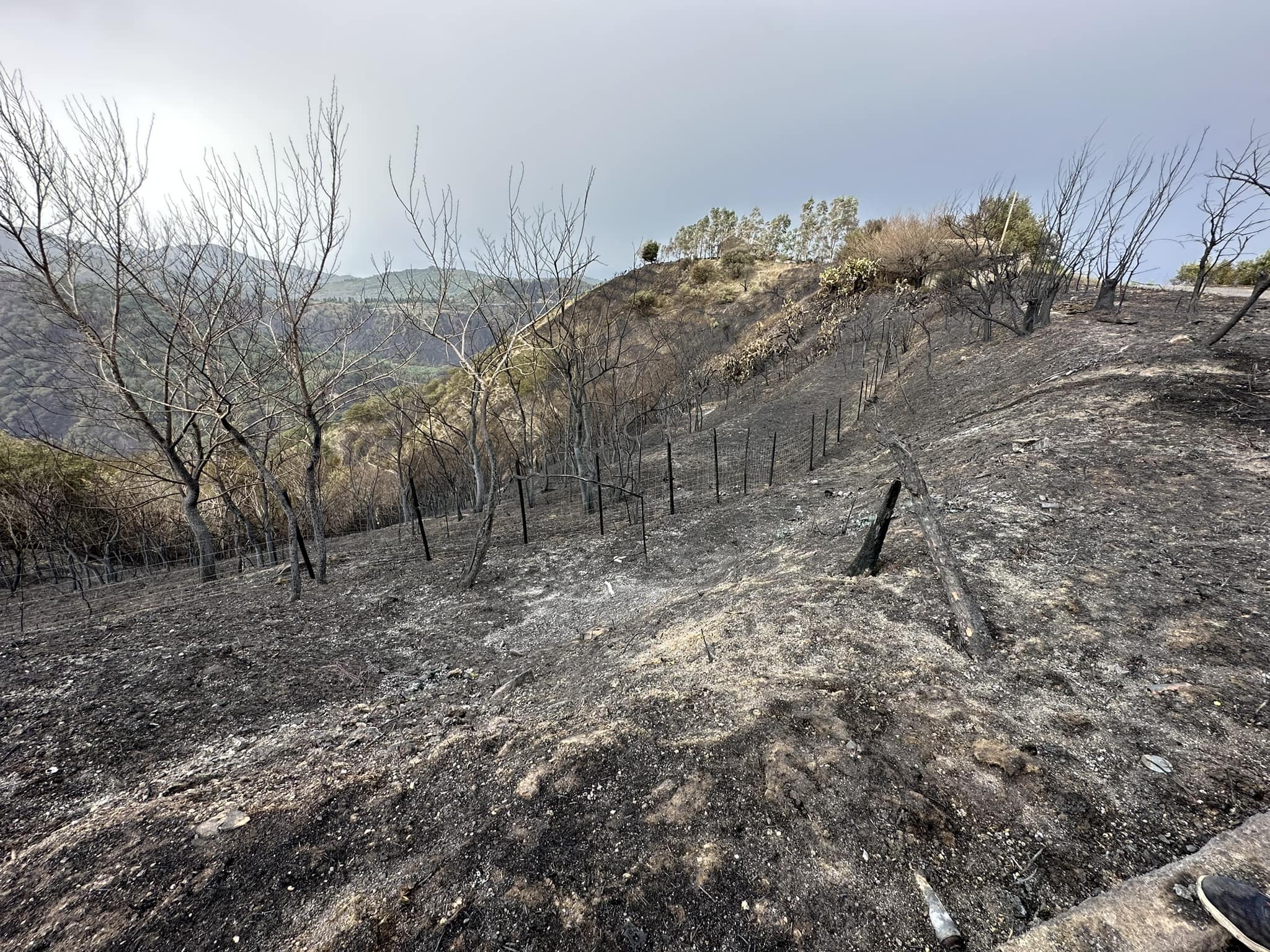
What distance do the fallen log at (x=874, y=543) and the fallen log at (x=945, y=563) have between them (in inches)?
12.5

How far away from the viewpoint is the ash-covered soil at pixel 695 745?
75.7 inches

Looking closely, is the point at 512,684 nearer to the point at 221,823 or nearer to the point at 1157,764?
the point at 221,823

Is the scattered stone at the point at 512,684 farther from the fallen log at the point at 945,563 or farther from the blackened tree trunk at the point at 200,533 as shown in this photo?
the blackened tree trunk at the point at 200,533

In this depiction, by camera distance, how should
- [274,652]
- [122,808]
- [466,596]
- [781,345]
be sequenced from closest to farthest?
[122,808]
[274,652]
[466,596]
[781,345]

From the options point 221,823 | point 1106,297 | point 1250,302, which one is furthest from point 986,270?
point 221,823

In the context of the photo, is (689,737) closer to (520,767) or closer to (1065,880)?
(520,767)

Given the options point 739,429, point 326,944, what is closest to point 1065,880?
point 326,944

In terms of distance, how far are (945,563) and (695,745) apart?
2460mm

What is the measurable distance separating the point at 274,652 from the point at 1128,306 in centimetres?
2125

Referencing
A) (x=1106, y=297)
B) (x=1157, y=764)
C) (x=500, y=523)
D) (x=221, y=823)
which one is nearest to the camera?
(x=1157, y=764)

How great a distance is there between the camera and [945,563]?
143 inches

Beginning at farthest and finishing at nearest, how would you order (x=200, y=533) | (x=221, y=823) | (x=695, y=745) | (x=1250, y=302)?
(x=200, y=533) < (x=1250, y=302) < (x=695, y=745) < (x=221, y=823)

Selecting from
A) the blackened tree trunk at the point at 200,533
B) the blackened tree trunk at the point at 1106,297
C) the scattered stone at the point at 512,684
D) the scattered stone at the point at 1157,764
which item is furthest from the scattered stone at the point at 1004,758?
the blackened tree trunk at the point at 1106,297

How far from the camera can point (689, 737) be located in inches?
107
